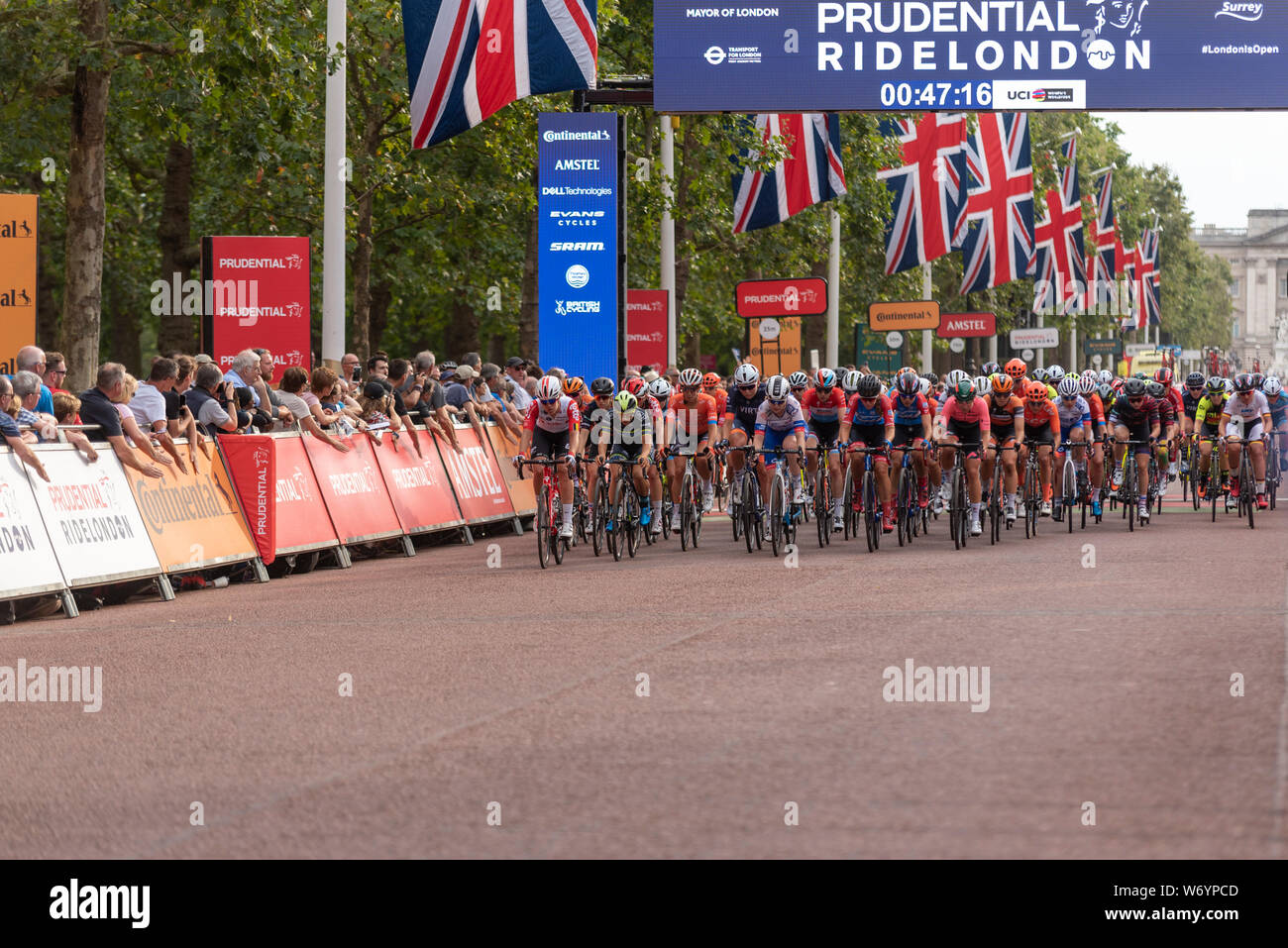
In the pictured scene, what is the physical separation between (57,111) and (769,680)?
68.5ft

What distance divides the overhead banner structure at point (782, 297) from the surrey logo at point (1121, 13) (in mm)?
11686

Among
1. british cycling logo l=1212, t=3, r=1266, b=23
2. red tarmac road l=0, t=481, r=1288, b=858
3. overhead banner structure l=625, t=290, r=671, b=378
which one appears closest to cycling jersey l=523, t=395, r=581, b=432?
red tarmac road l=0, t=481, r=1288, b=858

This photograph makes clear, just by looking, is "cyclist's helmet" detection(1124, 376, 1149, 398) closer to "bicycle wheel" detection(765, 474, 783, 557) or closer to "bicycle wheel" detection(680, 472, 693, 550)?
"bicycle wheel" detection(765, 474, 783, 557)

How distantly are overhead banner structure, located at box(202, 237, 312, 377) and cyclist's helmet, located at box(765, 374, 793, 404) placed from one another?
4.63m

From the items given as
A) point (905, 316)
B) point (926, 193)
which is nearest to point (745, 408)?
point (926, 193)

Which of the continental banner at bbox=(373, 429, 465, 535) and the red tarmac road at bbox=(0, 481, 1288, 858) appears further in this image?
the continental banner at bbox=(373, 429, 465, 535)

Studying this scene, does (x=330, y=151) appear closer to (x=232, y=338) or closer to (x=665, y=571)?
(x=232, y=338)

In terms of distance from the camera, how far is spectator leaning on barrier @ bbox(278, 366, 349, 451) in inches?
709

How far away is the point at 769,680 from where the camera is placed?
1007 centimetres

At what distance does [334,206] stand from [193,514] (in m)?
7.61

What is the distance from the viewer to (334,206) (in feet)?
74.7

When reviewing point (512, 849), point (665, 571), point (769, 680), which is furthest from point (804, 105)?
Answer: point (512, 849)

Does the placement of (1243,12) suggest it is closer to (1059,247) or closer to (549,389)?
Result: (549,389)

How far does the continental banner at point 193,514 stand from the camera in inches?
605
